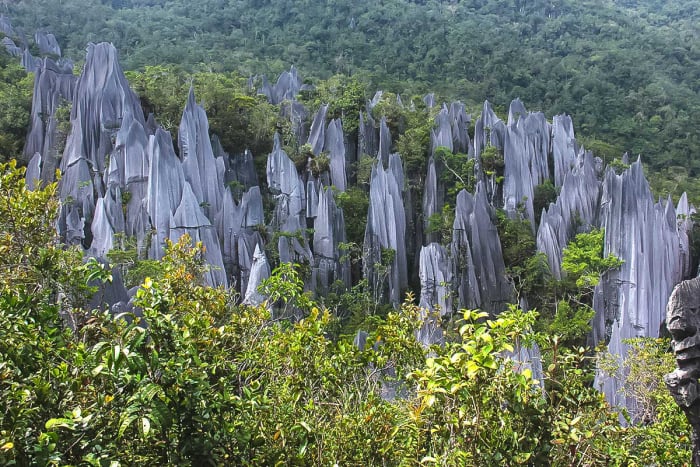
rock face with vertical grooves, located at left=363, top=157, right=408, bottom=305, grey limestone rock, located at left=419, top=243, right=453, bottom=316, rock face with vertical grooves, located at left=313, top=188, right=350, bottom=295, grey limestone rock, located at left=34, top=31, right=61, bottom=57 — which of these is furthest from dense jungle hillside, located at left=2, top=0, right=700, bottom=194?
rock face with vertical grooves, located at left=313, top=188, right=350, bottom=295

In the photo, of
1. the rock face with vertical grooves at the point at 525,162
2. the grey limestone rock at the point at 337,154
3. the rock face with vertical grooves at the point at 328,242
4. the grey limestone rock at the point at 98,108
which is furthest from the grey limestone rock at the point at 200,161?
the rock face with vertical grooves at the point at 525,162

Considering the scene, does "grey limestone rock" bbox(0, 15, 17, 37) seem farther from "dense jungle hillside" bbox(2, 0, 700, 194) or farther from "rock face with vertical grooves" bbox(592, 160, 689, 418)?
"rock face with vertical grooves" bbox(592, 160, 689, 418)

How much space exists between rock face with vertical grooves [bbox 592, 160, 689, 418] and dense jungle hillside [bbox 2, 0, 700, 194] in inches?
247

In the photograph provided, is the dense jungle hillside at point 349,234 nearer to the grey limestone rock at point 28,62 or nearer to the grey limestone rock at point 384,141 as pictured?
the grey limestone rock at point 28,62

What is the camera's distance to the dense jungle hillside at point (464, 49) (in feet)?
102

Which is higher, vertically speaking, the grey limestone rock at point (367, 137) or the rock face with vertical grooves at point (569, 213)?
the grey limestone rock at point (367, 137)

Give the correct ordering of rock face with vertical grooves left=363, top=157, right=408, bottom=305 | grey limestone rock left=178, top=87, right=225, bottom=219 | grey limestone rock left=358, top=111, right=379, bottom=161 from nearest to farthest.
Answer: grey limestone rock left=178, top=87, right=225, bottom=219 < rock face with vertical grooves left=363, top=157, right=408, bottom=305 < grey limestone rock left=358, top=111, right=379, bottom=161

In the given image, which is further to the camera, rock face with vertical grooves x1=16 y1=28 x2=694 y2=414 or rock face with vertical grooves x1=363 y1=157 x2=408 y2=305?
rock face with vertical grooves x1=363 y1=157 x2=408 y2=305

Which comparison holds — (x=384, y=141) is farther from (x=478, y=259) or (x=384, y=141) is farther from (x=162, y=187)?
(x=162, y=187)

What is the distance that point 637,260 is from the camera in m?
17.6

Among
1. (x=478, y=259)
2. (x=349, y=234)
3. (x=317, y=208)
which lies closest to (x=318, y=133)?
(x=317, y=208)

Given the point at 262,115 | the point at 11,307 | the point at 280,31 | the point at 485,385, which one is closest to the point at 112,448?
the point at 11,307

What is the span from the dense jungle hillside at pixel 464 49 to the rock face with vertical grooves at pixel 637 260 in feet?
20.6

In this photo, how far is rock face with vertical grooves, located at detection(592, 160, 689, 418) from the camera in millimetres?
17141
